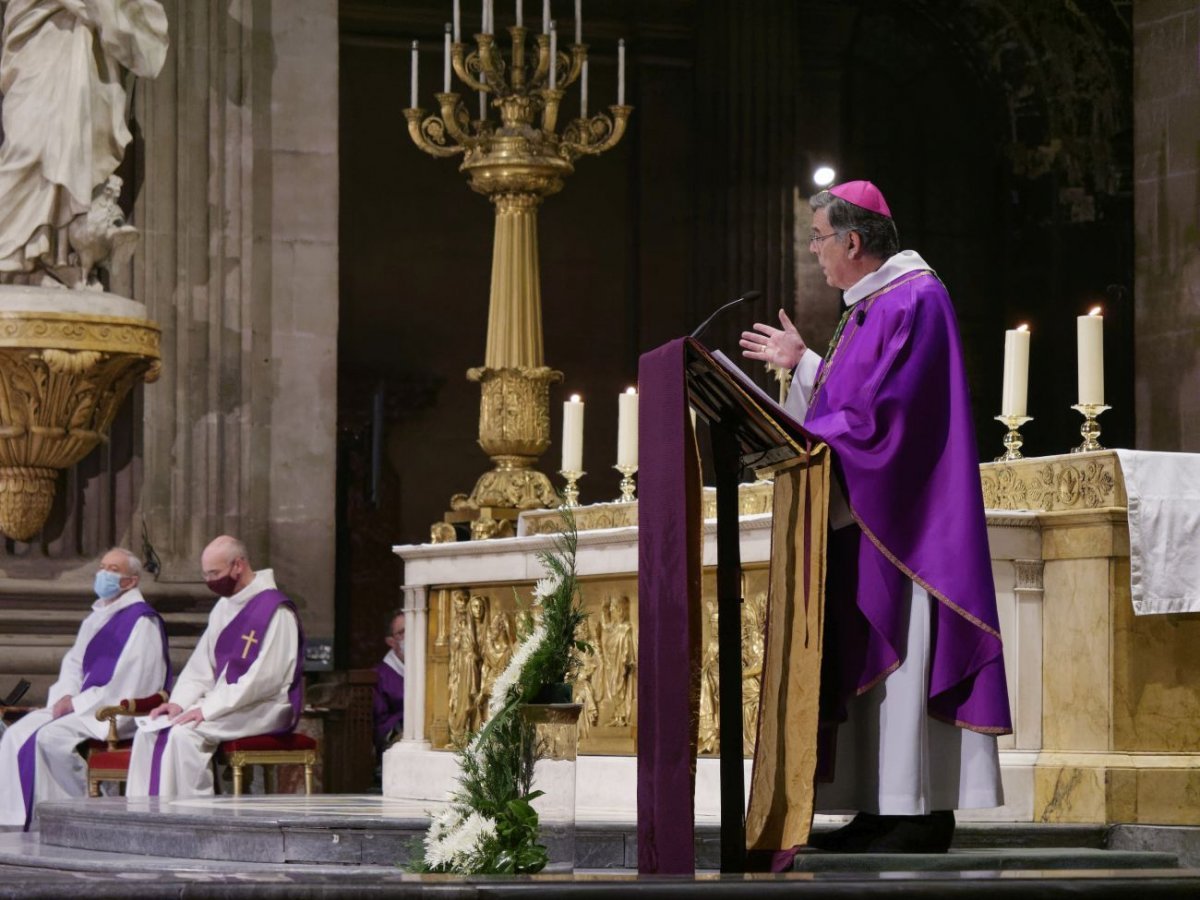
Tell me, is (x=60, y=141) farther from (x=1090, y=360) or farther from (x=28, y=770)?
(x=1090, y=360)

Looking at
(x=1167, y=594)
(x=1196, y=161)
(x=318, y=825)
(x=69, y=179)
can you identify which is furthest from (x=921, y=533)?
(x=1196, y=161)

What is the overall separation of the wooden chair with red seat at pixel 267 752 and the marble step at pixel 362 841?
2096 millimetres

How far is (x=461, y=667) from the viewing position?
30.4 feet

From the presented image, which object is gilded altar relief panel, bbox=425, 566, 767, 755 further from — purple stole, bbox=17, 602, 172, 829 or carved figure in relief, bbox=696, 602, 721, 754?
purple stole, bbox=17, 602, 172, 829

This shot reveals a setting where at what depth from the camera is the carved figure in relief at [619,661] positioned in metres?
8.19

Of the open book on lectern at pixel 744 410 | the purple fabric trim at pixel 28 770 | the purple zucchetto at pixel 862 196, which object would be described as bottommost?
the purple fabric trim at pixel 28 770

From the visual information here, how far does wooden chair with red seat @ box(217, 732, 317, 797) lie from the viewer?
10055 millimetres

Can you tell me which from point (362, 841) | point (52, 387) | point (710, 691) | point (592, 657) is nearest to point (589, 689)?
point (592, 657)

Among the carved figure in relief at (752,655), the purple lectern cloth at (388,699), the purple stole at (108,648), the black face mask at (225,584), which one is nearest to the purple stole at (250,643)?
the black face mask at (225,584)

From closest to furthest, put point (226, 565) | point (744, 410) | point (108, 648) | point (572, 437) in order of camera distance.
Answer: point (744, 410)
point (572, 437)
point (226, 565)
point (108, 648)

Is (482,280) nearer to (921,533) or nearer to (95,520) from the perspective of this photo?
(95,520)

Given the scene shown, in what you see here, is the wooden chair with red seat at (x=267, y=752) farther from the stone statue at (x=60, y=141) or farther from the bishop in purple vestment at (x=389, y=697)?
the stone statue at (x=60, y=141)

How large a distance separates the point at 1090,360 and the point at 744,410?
9.13 feet

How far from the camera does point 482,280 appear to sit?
17.7 meters
